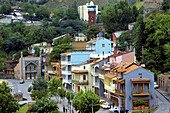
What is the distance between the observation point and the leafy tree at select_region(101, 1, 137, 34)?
436ft

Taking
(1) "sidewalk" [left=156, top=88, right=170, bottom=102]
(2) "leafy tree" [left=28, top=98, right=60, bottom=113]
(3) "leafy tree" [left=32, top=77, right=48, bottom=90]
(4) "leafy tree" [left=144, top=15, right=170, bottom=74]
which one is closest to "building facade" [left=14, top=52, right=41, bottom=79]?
(3) "leafy tree" [left=32, top=77, right=48, bottom=90]

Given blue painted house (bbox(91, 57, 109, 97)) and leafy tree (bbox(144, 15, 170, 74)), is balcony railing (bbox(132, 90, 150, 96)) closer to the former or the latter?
blue painted house (bbox(91, 57, 109, 97))

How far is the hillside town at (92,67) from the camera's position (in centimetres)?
6369

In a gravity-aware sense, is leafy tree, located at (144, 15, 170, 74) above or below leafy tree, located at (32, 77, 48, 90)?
above

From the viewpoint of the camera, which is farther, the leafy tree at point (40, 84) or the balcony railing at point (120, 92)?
the leafy tree at point (40, 84)

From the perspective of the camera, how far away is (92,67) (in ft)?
274

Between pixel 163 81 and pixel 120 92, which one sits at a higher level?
pixel 120 92

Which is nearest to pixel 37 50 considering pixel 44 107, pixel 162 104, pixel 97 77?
pixel 97 77

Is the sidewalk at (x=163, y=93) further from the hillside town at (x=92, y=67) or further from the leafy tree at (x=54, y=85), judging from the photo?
the leafy tree at (x=54, y=85)

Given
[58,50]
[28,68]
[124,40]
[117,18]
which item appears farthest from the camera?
[117,18]

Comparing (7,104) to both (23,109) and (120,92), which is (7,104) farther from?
(120,92)

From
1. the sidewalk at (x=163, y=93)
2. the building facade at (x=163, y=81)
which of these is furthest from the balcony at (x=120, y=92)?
the building facade at (x=163, y=81)

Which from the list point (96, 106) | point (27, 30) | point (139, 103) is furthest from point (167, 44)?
point (27, 30)

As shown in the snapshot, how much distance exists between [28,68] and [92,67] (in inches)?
1792
